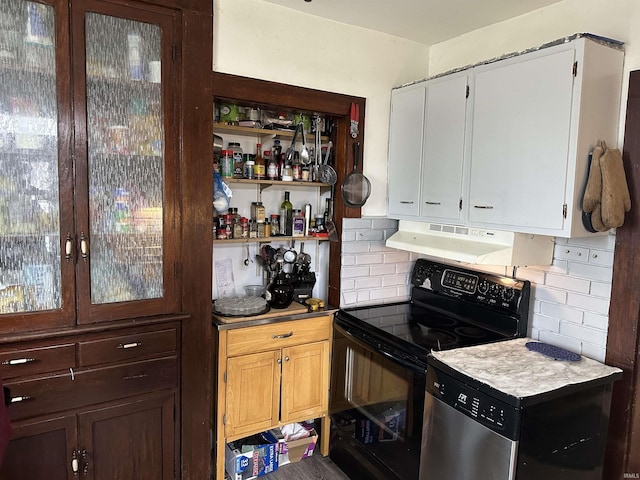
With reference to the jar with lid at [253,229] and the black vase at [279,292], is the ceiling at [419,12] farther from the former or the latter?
the black vase at [279,292]

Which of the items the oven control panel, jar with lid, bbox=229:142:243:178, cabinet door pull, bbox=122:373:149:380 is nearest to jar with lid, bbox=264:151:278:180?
jar with lid, bbox=229:142:243:178

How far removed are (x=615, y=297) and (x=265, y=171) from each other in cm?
179

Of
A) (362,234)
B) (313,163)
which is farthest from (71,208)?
(362,234)

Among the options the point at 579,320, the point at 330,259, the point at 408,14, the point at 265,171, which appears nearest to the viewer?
the point at 579,320

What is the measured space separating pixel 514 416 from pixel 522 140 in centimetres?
113

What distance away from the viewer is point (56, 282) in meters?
1.82

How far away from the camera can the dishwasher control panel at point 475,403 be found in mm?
1569

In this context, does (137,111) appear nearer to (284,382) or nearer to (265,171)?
(265,171)

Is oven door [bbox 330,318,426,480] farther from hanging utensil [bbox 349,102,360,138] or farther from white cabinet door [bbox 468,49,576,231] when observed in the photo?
hanging utensil [bbox 349,102,360,138]

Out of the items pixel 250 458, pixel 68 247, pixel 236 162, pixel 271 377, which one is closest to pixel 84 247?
pixel 68 247

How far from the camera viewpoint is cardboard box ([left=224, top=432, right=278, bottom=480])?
7.95ft

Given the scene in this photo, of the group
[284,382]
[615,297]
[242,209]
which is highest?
[242,209]

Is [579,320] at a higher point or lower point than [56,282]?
lower

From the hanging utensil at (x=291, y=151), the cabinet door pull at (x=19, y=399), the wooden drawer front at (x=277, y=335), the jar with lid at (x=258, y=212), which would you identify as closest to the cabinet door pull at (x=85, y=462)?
the cabinet door pull at (x=19, y=399)
